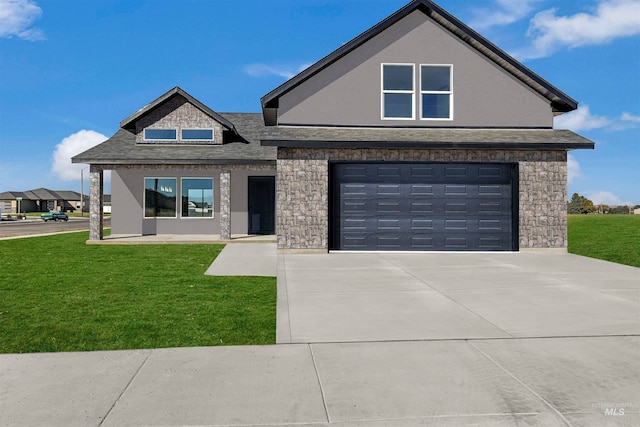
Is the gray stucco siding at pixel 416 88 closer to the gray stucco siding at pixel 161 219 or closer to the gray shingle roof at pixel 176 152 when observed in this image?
the gray shingle roof at pixel 176 152

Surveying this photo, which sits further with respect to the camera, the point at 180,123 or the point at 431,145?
the point at 180,123

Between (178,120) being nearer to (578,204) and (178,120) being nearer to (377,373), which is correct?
(377,373)

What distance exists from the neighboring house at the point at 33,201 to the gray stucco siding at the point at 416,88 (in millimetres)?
86305

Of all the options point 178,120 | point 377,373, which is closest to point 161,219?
point 178,120

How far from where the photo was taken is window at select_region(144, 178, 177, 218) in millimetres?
21000

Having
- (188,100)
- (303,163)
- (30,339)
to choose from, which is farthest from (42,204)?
(30,339)

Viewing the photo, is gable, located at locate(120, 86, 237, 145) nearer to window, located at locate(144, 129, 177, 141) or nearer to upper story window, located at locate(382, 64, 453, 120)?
window, located at locate(144, 129, 177, 141)

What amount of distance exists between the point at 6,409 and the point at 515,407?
4.21 metres

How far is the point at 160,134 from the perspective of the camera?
20.2m

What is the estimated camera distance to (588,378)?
14.4ft

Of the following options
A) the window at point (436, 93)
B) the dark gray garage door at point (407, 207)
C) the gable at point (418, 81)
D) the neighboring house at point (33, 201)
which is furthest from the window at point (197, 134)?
the neighboring house at point (33, 201)

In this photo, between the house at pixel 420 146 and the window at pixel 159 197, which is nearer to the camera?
the house at pixel 420 146

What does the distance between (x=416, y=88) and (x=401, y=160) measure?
2.52 metres

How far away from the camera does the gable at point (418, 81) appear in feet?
48.8
